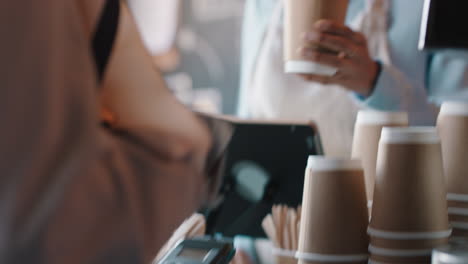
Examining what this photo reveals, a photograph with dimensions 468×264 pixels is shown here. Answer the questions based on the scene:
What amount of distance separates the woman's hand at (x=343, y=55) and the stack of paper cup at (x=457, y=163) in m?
0.27

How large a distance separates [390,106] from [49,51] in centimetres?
98

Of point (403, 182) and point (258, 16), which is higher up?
point (258, 16)

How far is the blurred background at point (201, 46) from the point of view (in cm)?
196

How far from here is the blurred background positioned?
1965 millimetres

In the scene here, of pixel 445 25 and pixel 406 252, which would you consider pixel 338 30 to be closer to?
pixel 445 25

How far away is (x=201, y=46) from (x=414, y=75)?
93 cm

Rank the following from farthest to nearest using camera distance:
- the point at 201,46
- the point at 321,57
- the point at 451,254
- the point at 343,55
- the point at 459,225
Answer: the point at 201,46 < the point at 343,55 < the point at 321,57 < the point at 459,225 < the point at 451,254

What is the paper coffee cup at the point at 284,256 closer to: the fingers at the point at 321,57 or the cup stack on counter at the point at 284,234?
the cup stack on counter at the point at 284,234

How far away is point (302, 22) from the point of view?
0.80 m

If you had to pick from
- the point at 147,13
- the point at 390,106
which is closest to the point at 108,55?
the point at 390,106

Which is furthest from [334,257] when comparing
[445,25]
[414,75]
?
[414,75]

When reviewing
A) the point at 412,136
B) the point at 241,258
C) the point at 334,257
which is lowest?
the point at 241,258

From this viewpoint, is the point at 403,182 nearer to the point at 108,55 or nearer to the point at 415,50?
the point at 108,55

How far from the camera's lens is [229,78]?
6.48ft
